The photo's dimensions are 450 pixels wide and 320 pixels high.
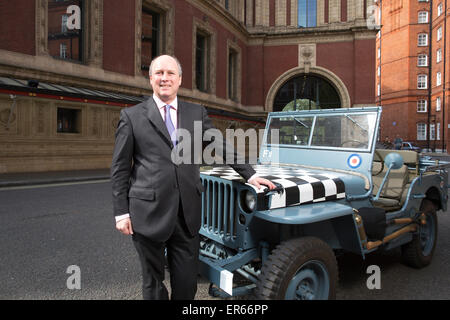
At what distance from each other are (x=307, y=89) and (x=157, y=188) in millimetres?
28143

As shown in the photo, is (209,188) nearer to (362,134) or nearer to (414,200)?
(362,134)

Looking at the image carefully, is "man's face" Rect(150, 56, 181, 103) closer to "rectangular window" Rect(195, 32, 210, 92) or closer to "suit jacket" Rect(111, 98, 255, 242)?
"suit jacket" Rect(111, 98, 255, 242)

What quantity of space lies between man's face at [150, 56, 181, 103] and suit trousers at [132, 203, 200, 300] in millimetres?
715

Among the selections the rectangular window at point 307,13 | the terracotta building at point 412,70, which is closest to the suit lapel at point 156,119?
the rectangular window at point 307,13

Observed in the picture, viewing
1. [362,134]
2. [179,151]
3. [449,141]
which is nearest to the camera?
[179,151]

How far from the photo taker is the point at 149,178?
6.40 ft

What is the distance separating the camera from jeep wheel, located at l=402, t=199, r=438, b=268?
3.62 m

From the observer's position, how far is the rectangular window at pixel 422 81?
127 feet

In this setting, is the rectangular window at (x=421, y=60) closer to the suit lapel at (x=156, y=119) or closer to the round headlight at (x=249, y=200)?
the round headlight at (x=249, y=200)

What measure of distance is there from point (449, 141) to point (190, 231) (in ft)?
116
